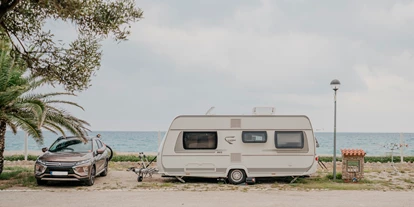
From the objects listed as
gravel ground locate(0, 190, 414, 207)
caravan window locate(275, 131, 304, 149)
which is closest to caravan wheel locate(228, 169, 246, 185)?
caravan window locate(275, 131, 304, 149)

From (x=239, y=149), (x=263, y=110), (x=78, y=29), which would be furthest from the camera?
(x=263, y=110)

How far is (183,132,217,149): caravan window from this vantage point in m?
13.9

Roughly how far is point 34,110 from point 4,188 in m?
2.42

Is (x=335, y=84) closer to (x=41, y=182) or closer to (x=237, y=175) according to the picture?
(x=237, y=175)

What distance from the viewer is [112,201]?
10.7 metres

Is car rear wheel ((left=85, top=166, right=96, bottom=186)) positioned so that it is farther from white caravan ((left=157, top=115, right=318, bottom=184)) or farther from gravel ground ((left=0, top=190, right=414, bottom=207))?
white caravan ((left=157, top=115, right=318, bottom=184))

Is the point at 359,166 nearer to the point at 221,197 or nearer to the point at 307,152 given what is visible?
the point at 307,152

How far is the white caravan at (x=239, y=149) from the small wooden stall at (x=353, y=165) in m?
1.45

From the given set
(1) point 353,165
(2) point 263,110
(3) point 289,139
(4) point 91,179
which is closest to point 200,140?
(2) point 263,110

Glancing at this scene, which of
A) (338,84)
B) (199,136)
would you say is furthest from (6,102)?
(338,84)

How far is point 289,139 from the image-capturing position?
13.9 meters

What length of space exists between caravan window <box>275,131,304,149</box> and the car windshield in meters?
5.73

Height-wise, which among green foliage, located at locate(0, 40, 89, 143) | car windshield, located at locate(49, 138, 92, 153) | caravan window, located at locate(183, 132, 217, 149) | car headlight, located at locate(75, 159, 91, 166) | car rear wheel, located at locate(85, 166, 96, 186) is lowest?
car rear wheel, located at locate(85, 166, 96, 186)

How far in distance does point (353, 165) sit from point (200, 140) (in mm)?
5038
